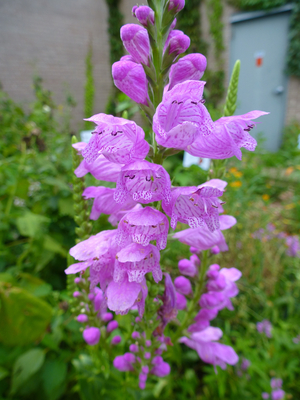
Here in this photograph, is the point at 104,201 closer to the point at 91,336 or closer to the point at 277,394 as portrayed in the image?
the point at 91,336

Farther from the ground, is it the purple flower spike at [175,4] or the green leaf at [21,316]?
the purple flower spike at [175,4]

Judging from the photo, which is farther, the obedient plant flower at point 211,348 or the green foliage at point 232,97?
the obedient plant flower at point 211,348

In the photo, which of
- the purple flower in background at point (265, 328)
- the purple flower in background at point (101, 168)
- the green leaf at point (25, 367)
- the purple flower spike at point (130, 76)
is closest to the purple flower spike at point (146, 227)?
the purple flower in background at point (101, 168)

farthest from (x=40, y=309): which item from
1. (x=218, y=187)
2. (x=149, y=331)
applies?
(x=218, y=187)

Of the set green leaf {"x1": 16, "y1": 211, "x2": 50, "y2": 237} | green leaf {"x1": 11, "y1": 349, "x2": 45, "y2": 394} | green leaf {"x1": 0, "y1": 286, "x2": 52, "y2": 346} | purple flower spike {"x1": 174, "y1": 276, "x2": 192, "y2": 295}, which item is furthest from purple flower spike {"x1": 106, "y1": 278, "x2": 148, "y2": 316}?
green leaf {"x1": 16, "y1": 211, "x2": 50, "y2": 237}

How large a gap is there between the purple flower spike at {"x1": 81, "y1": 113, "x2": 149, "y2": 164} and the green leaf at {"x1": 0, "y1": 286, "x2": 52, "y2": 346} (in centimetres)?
89

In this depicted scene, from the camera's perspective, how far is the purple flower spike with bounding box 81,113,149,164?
19.5 inches

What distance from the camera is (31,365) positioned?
108cm

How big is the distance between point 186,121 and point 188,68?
6.1 inches

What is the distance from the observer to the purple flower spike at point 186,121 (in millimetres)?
469

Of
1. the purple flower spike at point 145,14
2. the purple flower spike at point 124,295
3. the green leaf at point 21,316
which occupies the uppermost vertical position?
the purple flower spike at point 145,14

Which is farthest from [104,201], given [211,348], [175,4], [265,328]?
[265,328]

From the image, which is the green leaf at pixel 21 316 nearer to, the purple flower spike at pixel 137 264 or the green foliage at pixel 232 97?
the purple flower spike at pixel 137 264

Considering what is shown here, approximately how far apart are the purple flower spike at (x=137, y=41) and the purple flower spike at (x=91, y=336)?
2.50 ft
